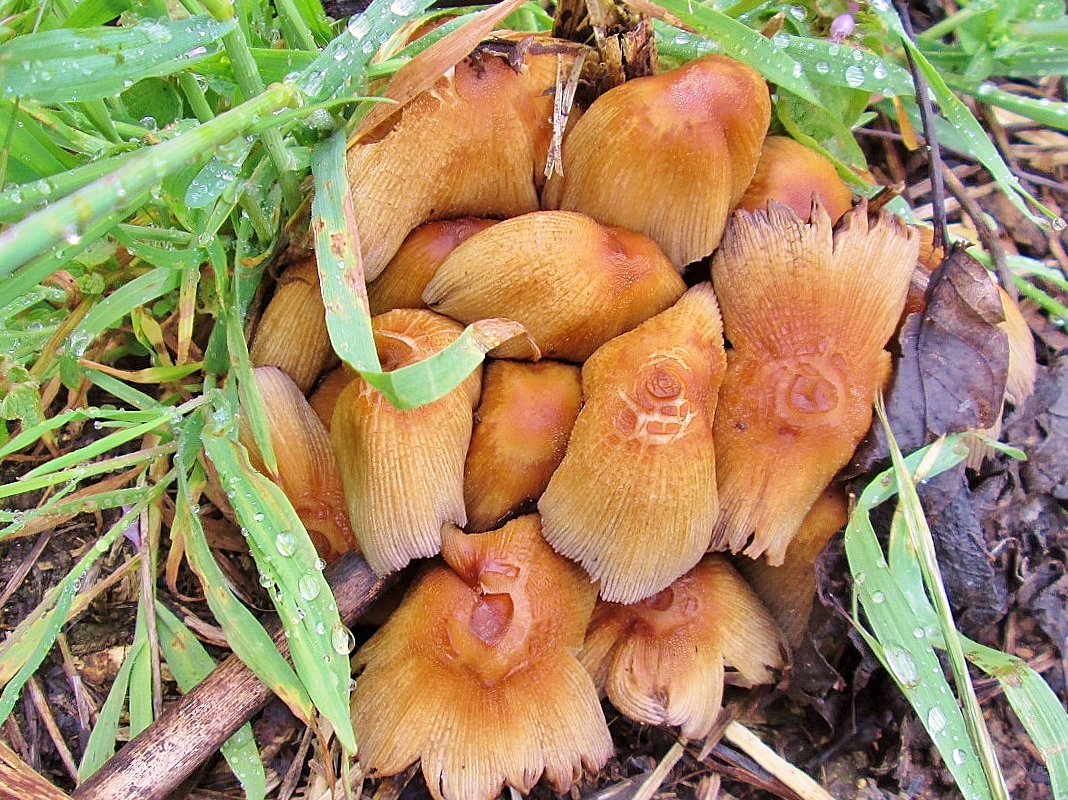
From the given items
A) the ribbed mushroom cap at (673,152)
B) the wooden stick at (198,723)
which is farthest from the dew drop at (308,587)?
the ribbed mushroom cap at (673,152)

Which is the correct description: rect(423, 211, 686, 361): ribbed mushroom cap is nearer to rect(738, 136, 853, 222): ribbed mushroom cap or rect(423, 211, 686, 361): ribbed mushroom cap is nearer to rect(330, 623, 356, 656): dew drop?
rect(738, 136, 853, 222): ribbed mushroom cap

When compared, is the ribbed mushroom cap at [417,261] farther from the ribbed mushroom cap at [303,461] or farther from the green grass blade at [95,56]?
the green grass blade at [95,56]

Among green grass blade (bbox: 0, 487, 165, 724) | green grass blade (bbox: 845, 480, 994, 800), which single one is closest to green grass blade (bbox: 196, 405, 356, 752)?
green grass blade (bbox: 0, 487, 165, 724)

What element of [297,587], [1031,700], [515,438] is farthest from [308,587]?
[1031,700]

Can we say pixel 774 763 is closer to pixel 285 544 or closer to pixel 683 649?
pixel 683 649

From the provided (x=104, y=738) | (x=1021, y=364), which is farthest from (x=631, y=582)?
(x=104, y=738)

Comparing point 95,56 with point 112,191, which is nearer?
point 112,191
